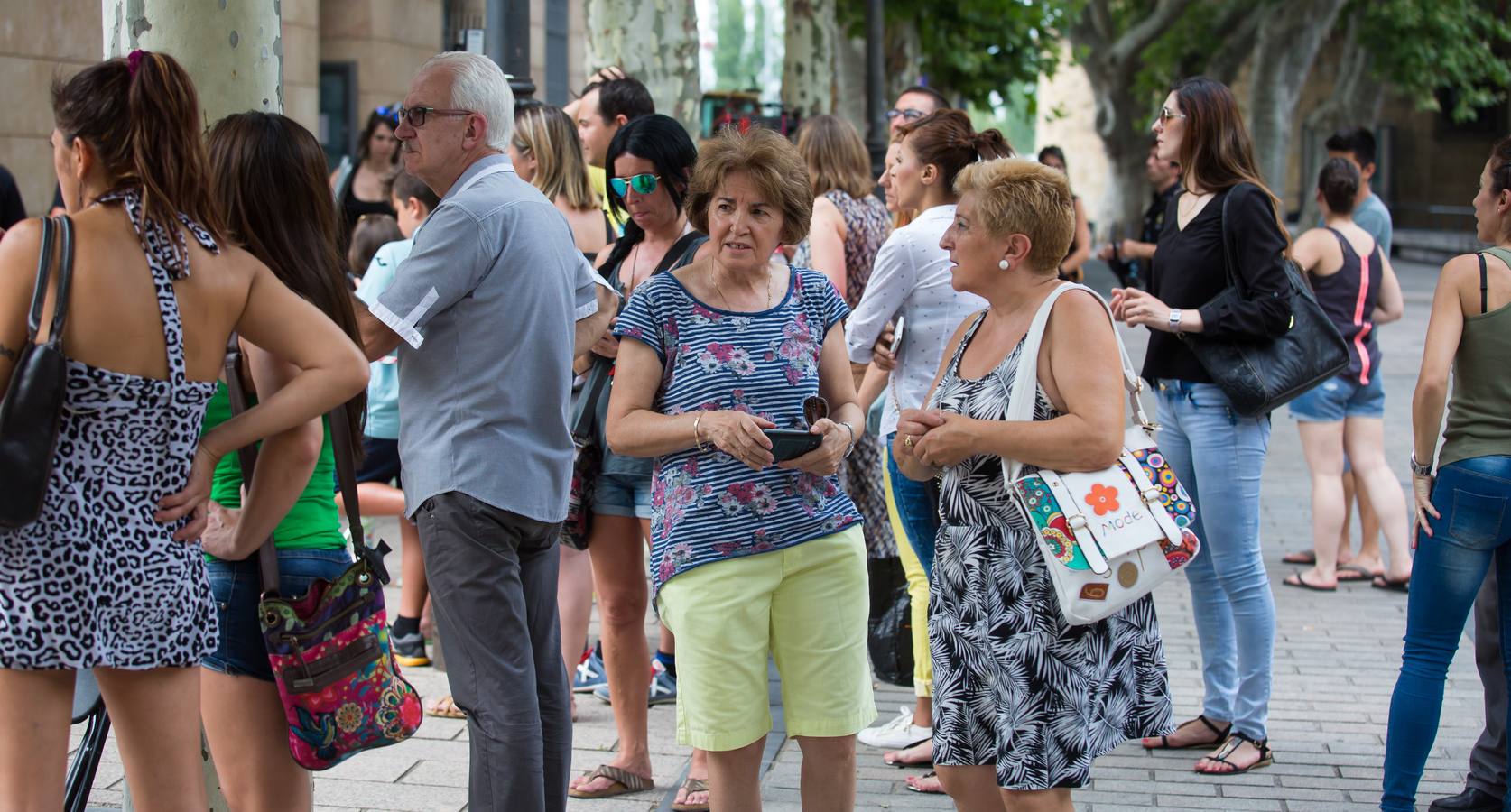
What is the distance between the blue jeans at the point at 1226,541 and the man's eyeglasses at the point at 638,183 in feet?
5.90

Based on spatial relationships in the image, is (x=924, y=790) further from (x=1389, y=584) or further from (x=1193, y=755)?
(x=1389, y=584)

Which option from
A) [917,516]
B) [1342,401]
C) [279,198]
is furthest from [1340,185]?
[279,198]

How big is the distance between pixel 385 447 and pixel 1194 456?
3.22 m

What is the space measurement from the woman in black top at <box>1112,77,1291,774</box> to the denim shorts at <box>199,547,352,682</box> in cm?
258

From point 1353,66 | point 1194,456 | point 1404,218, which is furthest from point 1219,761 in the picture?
point 1404,218

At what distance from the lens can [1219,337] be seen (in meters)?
4.84

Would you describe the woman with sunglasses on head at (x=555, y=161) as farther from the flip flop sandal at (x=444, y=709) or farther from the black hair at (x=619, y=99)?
the flip flop sandal at (x=444, y=709)

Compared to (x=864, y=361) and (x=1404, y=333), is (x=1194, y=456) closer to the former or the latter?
(x=864, y=361)

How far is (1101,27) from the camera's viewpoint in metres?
31.5

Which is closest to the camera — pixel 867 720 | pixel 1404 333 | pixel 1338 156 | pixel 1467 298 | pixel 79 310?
pixel 79 310

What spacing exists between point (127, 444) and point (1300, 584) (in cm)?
646

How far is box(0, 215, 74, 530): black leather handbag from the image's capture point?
2.59 metres

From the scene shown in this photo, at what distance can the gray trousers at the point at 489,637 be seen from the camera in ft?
11.5

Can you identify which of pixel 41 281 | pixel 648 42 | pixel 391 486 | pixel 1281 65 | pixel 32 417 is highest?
pixel 1281 65
